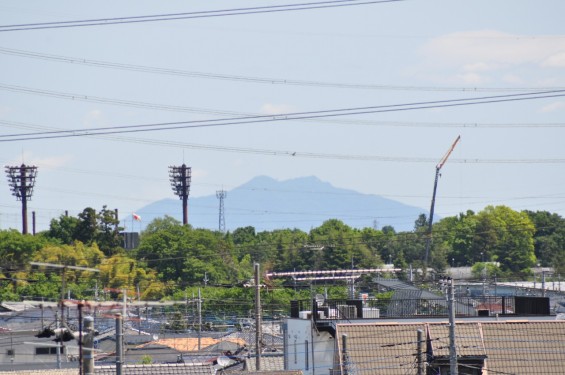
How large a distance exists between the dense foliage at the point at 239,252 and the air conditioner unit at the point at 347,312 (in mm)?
30471

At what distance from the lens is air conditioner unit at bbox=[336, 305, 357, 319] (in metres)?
50.4

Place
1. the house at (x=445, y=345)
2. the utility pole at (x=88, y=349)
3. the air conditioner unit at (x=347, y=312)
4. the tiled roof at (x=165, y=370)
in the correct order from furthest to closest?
the air conditioner unit at (x=347, y=312) < the tiled roof at (x=165, y=370) < the house at (x=445, y=345) < the utility pole at (x=88, y=349)

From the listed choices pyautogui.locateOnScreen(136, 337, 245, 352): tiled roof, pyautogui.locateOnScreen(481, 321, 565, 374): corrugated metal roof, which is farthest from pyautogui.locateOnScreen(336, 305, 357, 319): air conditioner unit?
pyautogui.locateOnScreen(136, 337, 245, 352): tiled roof

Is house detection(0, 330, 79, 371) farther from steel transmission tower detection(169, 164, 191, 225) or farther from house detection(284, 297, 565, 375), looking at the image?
steel transmission tower detection(169, 164, 191, 225)

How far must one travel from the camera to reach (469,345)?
4434cm

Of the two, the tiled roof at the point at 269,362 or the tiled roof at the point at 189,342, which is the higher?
the tiled roof at the point at 189,342

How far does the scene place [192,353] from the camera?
66875 millimetres

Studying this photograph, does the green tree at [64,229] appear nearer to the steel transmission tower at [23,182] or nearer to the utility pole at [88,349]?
the steel transmission tower at [23,182]

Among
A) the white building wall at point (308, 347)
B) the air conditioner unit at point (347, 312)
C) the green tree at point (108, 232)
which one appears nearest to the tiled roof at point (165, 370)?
the white building wall at point (308, 347)

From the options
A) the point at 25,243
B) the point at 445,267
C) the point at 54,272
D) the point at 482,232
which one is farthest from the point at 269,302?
the point at 482,232

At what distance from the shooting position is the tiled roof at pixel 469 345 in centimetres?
4441

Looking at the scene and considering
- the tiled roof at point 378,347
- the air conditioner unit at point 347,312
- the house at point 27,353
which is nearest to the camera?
the tiled roof at point 378,347

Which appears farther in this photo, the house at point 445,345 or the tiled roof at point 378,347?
the tiled roof at point 378,347

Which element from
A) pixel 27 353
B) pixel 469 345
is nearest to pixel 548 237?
pixel 27 353
